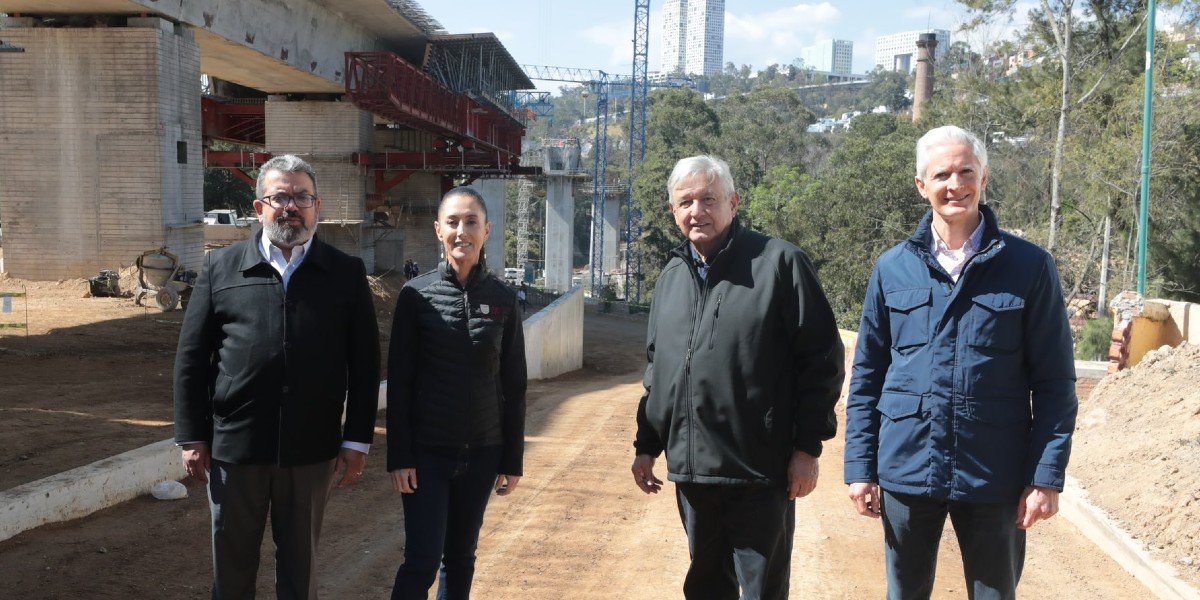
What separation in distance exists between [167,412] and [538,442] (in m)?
3.39

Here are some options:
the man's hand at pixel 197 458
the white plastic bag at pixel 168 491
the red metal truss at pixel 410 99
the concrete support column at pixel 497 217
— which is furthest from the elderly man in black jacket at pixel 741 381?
the concrete support column at pixel 497 217

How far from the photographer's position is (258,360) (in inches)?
129

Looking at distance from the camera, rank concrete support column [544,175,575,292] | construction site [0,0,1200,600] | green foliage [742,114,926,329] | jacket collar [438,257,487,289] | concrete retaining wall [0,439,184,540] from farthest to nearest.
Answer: concrete support column [544,175,575,292], green foliage [742,114,926,329], construction site [0,0,1200,600], concrete retaining wall [0,439,184,540], jacket collar [438,257,487,289]

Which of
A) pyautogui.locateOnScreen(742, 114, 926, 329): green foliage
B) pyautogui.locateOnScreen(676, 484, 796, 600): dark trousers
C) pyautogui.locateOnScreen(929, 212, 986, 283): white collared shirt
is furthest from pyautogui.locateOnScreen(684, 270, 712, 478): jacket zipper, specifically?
pyautogui.locateOnScreen(742, 114, 926, 329): green foliage

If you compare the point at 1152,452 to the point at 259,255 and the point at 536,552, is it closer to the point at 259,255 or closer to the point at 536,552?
the point at 536,552

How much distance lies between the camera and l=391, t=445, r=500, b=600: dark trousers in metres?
3.46

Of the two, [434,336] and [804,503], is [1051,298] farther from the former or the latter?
[804,503]

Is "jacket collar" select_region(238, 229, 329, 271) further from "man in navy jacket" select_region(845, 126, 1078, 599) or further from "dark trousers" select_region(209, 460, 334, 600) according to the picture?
"man in navy jacket" select_region(845, 126, 1078, 599)

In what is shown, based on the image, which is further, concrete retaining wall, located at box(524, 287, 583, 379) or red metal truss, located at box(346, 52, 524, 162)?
red metal truss, located at box(346, 52, 524, 162)

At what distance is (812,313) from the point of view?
10.3 ft

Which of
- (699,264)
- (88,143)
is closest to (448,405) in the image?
(699,264)

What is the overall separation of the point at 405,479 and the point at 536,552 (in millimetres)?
2277

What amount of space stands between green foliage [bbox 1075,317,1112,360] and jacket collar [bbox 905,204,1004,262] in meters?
15.0

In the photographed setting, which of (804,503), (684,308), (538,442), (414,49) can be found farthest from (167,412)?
(414,49)
